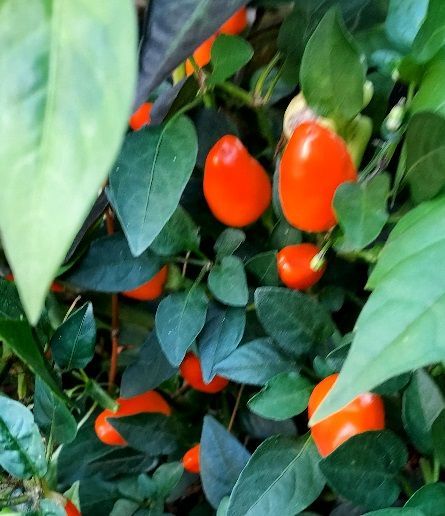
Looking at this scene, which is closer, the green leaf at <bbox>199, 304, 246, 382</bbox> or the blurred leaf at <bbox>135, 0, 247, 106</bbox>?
the blurred leaf at <bbox>135, 0, 247, 106</bbox>

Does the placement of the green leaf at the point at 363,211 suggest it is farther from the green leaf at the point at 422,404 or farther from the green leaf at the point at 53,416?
the green leaf at the point at 53,416

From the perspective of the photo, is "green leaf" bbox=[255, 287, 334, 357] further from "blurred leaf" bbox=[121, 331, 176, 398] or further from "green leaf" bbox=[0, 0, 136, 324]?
"green leaf" bbox=[0, 0, 136, 324]

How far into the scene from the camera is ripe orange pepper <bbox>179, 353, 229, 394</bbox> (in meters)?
0.52

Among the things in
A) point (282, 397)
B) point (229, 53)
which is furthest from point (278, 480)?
point (229, 53)

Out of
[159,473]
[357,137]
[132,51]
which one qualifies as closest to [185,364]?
[159,473]

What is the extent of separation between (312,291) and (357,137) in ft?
0.43

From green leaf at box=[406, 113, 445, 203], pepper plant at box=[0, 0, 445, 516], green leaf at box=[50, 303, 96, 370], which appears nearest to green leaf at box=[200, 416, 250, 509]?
pepper plant at box=[0, 0, 445, 516]

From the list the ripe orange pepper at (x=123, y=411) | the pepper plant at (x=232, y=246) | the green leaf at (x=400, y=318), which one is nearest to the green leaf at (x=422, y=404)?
the pepper plant at (x=232, y=246)

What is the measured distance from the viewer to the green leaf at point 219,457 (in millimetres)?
478

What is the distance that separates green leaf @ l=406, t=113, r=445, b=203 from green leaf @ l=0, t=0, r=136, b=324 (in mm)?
181

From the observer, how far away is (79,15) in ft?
0.82

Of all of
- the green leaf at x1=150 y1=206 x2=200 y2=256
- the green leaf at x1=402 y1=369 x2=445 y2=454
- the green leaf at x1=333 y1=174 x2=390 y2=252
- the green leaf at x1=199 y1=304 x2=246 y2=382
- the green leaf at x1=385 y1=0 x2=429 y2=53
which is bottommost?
the green leaf at x1=402 y1=369 x2=445 y2=454

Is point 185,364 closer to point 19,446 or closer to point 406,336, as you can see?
point 19,446

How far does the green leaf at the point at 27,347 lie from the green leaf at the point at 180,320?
80mm
